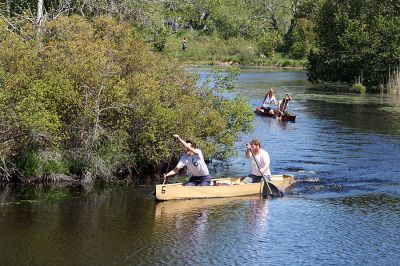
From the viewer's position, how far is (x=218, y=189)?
875 inches

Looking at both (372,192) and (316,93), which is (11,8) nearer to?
(372,192)

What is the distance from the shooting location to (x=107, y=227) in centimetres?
1847

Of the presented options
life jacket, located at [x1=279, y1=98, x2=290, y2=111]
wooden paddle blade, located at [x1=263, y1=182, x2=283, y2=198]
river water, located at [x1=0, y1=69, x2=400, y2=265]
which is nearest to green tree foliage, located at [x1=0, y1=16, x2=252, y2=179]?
river water, located at [x1=0, y1=69, x2=400, y2=265]

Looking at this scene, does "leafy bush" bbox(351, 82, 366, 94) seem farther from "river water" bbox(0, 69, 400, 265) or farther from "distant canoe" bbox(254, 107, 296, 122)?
"river water" bbox(0, 69, 400, 265)

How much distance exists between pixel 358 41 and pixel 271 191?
3743 cm

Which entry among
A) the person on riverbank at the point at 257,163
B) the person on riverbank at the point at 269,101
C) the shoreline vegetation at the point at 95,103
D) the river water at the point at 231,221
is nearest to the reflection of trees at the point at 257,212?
the river water at the point at 231,221

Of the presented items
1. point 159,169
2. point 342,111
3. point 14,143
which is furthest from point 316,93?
point 14,143

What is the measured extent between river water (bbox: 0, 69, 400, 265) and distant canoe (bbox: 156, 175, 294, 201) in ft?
0.99

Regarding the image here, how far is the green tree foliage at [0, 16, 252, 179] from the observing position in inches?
882

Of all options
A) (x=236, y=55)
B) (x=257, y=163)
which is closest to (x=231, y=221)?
(x=257, y=163)

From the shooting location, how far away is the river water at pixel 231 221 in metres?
16.1

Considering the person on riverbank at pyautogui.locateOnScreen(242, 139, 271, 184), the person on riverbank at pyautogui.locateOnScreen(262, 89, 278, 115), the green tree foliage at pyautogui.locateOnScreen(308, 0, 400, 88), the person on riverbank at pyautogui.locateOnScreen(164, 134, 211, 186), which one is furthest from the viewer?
the green tree foliage at pyautogui.locateOnScreen(308, 0, 400, 88)

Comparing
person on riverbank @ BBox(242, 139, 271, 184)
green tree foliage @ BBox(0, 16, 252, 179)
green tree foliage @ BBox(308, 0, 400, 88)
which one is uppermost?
green tree foliage @ BBox(308, 0, 400, 88)

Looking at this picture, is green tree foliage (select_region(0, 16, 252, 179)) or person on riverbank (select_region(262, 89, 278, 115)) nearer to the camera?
green tree foliage (select_region(0, 16, 252, 179))
